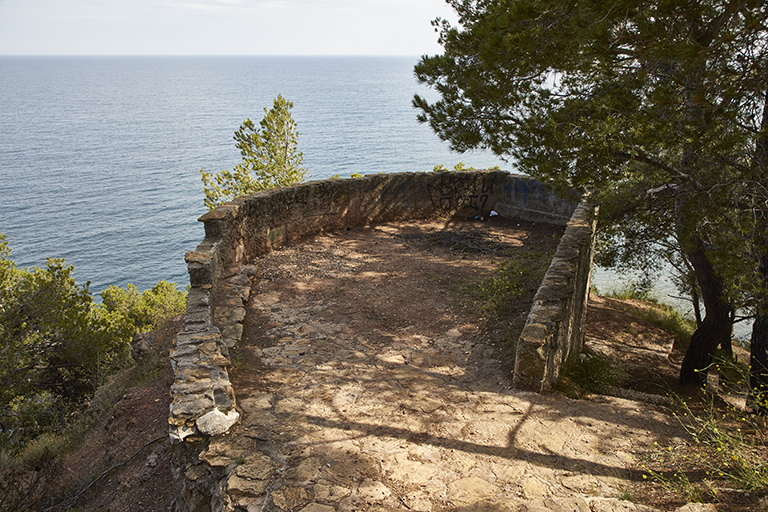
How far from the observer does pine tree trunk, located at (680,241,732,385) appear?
7.58 meters

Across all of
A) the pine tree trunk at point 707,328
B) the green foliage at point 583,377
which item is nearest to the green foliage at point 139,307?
the green foliage at point 583,377

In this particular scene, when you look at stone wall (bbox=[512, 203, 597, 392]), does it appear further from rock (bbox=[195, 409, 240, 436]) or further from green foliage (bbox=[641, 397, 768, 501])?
rock (bbox=[195, 409, 240, 436])

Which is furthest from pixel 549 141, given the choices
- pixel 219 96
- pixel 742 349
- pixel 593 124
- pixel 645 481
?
pixel 219 96

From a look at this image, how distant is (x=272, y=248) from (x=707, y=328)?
7131 millimetres

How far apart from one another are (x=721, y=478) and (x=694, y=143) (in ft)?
11.6

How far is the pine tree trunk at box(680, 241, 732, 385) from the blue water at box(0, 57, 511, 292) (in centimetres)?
2695

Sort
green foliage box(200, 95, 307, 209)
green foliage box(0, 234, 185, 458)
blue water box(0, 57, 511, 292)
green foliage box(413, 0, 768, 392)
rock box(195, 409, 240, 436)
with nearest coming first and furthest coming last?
rock box(195, 409, 240, 436), green foliage box(413, 0, 768, 392), green foliage box(0, 234, 185, 458), green foliage box(200, 95, 307, 209), blue water box(0, 57, 511, 292)

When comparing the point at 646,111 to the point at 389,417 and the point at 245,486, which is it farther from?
the point at 245,486

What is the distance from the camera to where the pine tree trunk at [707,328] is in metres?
7.58

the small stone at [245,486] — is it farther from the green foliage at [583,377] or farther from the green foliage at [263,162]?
the green foliage at [263,162]

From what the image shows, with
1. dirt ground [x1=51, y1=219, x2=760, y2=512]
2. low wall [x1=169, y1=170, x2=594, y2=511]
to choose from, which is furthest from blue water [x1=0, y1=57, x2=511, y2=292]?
dirt ground [x1=51, y1=219, x2=760, y2=512]

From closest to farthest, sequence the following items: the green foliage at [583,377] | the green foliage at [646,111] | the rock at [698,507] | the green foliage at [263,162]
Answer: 1. the rock at [698,507]
2. the green foliage at [646,111]
3. the green foliage at [583,377]
4. the green foliage at [263,162]

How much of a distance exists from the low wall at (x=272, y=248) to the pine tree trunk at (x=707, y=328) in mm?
1667

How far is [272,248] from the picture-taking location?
893 centimetres
